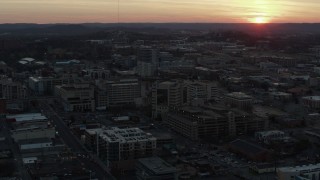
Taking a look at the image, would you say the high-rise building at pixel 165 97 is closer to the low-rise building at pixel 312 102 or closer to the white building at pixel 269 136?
the white building at pixel 269 136

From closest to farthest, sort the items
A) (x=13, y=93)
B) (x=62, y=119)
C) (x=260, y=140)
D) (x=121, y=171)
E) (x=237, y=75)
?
(x=121, y=171)
(x=260, y=140)
(x=62, y=119)
(x=13, y=93)
(x=237, y=75)

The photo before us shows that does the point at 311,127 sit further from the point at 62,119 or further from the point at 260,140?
the point at 62,119

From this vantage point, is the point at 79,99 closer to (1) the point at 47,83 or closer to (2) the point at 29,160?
(1) the point at 47,83

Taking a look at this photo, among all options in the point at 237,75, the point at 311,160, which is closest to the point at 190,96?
the point at 311,160

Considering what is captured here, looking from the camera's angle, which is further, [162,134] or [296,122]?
[296,122]

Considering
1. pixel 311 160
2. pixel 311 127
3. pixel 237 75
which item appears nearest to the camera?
pixel 311 160

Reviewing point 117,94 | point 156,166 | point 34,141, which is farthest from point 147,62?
point 156,166

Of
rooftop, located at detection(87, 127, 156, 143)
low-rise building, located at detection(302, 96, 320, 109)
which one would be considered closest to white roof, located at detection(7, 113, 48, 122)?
rooftop, located at detection(87, 127, 156, 143)

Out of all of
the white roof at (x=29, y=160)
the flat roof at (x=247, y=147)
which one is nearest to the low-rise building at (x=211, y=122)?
the flat roof at (x=247, y=147)

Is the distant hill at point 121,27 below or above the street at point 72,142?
above
